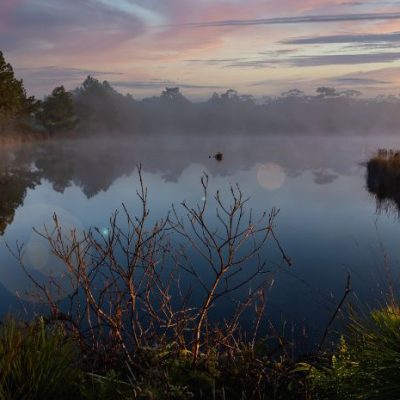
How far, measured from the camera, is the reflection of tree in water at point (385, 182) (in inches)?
1021

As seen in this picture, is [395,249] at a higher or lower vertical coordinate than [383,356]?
lower

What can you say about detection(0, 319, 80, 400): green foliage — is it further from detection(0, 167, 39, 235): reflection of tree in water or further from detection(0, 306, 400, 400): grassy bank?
detection(0, 167, 39, 235): reflection of tree in water

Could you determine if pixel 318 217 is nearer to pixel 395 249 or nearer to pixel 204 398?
pixel 395 249

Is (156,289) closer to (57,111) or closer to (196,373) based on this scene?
(196,373)

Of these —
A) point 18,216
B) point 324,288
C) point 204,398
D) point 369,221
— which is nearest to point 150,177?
point 18,216

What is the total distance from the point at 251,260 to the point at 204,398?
1130 centimetres

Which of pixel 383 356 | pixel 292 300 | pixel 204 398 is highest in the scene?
pixel 383 356

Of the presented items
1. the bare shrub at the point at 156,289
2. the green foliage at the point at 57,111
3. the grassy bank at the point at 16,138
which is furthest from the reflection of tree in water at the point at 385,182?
the green foliage at the point at 57,111

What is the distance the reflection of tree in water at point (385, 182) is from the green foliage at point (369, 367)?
20.2 m

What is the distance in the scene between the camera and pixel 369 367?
442cm

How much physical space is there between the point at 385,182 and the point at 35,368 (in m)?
28.5

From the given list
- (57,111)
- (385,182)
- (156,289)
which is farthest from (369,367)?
(57,111)

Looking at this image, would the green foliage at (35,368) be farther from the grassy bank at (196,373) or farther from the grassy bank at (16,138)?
the grassy bank at (16,138)

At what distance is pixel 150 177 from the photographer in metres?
42.4
